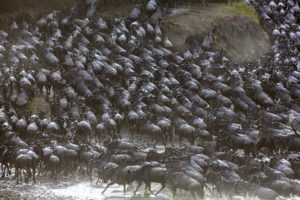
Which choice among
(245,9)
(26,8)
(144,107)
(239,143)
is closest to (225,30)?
(245,9)

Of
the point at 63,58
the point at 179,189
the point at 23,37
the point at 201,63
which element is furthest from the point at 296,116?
the point at 23,37

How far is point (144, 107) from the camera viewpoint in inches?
705

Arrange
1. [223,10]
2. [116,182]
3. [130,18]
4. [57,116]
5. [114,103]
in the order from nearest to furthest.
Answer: [116,182] → [57,116] → [114,103] → [130,18] → [223,10]

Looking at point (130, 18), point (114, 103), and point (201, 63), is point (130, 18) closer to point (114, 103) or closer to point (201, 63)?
point (201, 63)

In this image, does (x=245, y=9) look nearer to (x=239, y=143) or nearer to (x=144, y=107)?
(x=144, y=107)

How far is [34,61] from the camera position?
1989 cm

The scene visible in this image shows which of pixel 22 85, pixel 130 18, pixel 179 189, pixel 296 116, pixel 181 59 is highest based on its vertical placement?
pixel 130 18

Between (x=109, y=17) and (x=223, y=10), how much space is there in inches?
217

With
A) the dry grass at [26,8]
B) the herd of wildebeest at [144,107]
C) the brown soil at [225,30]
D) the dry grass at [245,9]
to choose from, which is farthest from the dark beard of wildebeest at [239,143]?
the dry grass at [245,9]

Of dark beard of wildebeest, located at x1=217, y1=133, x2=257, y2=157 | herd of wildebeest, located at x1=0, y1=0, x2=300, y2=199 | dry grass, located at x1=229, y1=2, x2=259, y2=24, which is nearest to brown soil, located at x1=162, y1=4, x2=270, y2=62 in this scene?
dry grass, located at x1=229, y1=2, x2=259, y2=24

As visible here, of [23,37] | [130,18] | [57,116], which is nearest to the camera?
[57,116]

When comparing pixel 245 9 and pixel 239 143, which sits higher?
pixel 245 9

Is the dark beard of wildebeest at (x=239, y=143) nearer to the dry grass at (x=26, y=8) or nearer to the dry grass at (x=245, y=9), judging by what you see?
the dry grass at (x=26, y=8)

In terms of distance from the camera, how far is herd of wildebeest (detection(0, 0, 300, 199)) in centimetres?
1444
